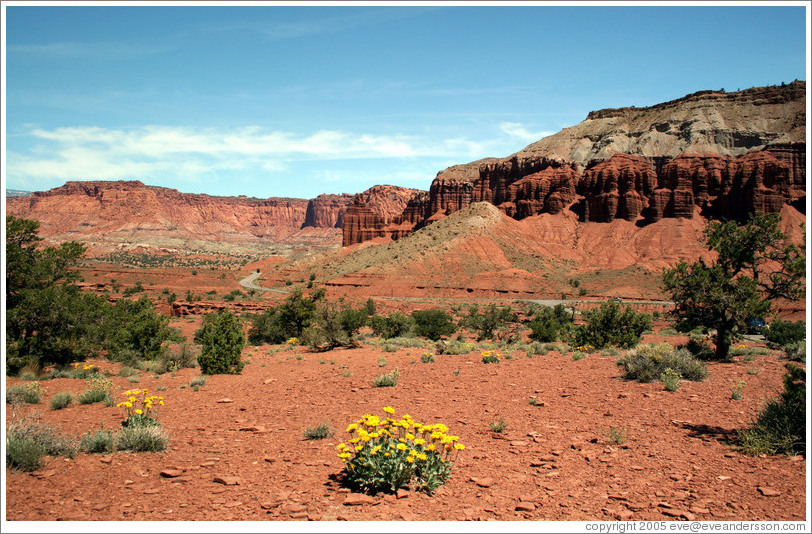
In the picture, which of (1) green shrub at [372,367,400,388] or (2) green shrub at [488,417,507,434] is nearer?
(2) green shrub at [488,417,507,434]

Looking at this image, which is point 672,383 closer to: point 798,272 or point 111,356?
point 798,272

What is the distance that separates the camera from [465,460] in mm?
7117

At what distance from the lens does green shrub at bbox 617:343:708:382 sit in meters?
12.8

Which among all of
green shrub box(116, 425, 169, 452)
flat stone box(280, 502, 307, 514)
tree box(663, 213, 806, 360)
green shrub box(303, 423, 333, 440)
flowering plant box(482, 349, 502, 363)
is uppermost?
tree box(663, 213, 806, 360)

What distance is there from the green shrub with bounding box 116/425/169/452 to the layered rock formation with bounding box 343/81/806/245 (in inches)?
3961

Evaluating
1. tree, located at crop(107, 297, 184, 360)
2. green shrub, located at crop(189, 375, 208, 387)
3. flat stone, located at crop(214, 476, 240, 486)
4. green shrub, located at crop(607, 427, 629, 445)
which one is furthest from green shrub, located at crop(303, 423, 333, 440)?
tree, located at crop(107, 297, 184, 360)

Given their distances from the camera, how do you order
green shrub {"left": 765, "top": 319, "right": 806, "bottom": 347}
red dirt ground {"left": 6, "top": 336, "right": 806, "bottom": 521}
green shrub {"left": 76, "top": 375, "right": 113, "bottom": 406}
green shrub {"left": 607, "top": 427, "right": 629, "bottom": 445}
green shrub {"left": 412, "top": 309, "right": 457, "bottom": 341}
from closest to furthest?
red dirt ground {"left": 6, "top": 336, "right": 806, "bottom": 521} → green shrub {"left": 607, "top": 427, "right": 629, "bottom": 445} → green shrub {"left": 76, "top": 375, "right": 113, "bottom": 406} → green shrub {"left": 765, "top": 319, "right": 806, "bottom": 347} → green shrub {"left": 412, "top": 309, "right": 457, "bottom": 341}

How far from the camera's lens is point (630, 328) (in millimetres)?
24438

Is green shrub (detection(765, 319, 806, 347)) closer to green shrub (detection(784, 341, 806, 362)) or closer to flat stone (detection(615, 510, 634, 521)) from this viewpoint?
green shrub (detection(784, 341, 806, 362))

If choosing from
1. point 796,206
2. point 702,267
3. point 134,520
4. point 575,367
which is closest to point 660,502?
point 134,520

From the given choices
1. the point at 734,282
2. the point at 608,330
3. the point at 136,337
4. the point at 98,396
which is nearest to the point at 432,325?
the point at 608,330

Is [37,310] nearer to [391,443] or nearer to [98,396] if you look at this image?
[98,396]

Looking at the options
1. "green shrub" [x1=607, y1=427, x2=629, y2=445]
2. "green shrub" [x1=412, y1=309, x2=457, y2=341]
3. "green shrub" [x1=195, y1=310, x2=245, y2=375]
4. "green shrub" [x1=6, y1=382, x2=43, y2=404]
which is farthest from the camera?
"green shrub" [x1=412, y1=309, x2=457, y2=341]

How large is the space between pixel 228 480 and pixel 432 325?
27613 mm
